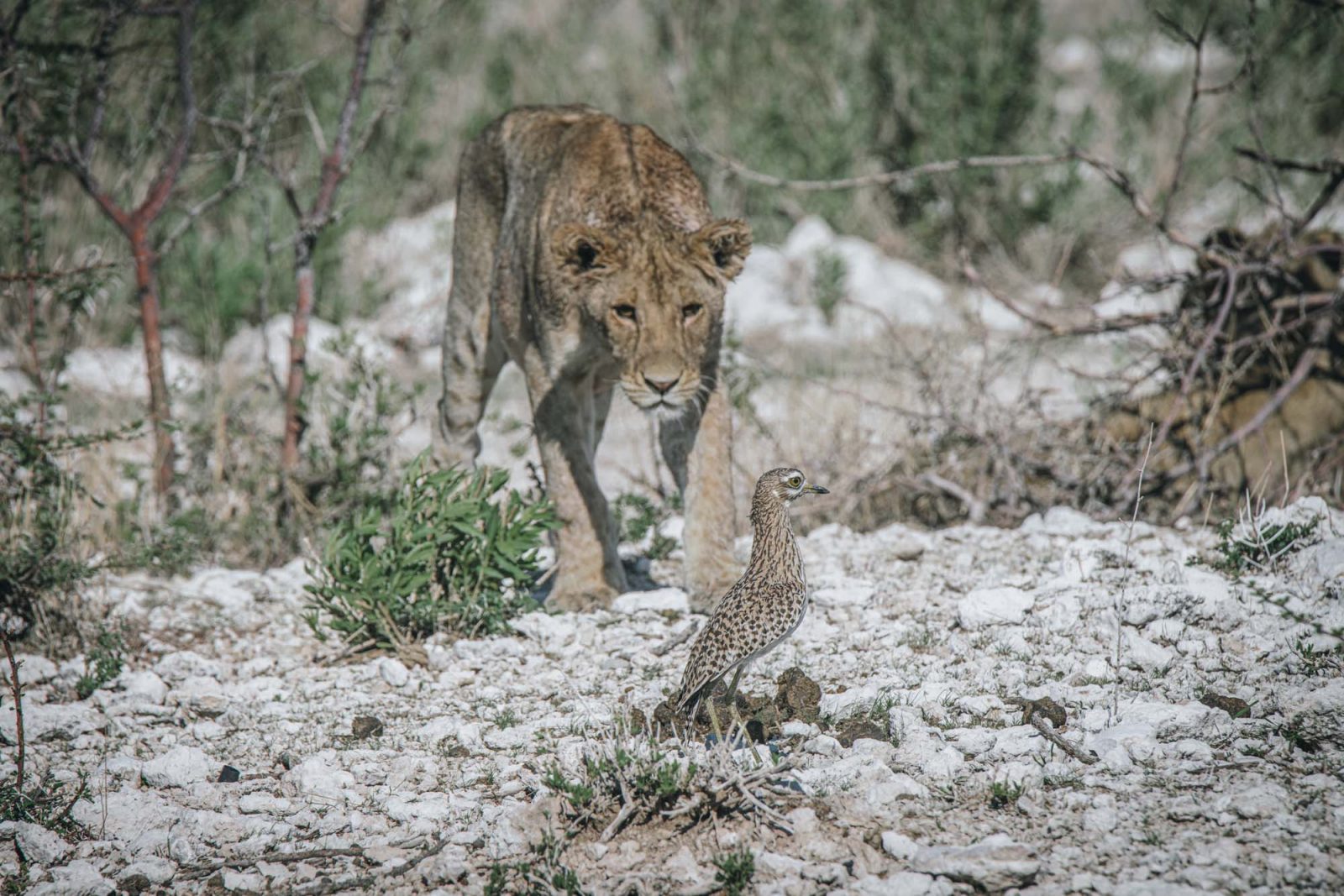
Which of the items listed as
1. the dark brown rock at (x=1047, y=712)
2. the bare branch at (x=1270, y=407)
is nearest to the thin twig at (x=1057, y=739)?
the dark brown rock at (x=1047, y=712)

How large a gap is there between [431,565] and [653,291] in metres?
1.60

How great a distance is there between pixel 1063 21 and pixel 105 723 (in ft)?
97.3

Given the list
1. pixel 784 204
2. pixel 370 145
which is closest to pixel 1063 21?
pixel 784 204

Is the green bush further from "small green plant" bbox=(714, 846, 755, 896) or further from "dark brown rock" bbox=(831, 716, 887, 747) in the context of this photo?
"small green plant" bbox=(714, 846, 755, 896)

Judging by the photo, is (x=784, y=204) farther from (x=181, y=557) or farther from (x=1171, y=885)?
(x=1171, y=885)

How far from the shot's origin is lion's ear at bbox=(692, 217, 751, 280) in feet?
18.5

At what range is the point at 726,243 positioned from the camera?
570cm

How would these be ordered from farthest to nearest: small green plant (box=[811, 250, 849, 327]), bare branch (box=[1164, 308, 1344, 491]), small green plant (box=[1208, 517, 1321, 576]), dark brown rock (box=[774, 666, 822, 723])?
small green plant (box=[811, 250, 849, 327]) < bare branch (box=[1164, 308, 1344, 491]) < small green plant (box=[1208, 517, 1321, 576]) < dark brown rock (box=[774, 666, 822, 723])

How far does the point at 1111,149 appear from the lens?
16172 mm

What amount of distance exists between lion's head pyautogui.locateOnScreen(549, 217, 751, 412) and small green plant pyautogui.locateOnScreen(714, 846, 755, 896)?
2.34m

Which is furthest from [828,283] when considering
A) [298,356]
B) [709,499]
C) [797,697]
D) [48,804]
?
[48,804]

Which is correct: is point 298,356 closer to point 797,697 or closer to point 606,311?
point 606,311

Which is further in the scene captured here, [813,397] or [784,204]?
[784,204]

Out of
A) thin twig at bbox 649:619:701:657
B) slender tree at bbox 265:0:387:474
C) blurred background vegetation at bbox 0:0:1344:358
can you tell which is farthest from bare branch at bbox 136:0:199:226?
thin twig at bbox 649:619:701:657
